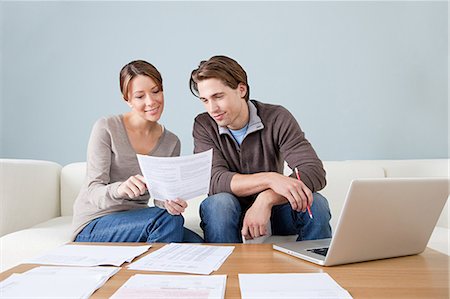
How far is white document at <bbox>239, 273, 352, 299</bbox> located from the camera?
2.14ft

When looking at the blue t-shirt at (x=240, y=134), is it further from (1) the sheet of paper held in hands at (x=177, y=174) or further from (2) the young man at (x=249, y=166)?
(1) the sheet of paper held in hands at (x=177, y=174)

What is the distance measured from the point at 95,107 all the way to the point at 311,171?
1328mm

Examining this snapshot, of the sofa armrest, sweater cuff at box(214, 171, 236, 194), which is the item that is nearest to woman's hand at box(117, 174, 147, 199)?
sweater cuff at box(214, 171, 236, 194)

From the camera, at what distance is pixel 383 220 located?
0.85 meters

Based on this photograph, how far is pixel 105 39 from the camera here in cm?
231

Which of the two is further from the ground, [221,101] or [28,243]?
[221,101]

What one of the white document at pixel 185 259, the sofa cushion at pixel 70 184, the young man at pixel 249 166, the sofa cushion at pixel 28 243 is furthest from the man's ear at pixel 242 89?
the sofa cushion at pixel 70 184

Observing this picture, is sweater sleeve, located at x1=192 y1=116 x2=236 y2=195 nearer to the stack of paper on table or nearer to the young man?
the young man

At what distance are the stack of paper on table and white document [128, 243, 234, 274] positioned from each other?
0.07m

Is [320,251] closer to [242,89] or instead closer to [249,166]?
[249,166]

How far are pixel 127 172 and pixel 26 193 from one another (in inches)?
20.0

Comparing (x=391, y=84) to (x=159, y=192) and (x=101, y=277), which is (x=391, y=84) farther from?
(x=101, y=277)

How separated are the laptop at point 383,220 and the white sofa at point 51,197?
1.63 feet

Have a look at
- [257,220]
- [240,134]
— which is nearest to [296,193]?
[257,220]
